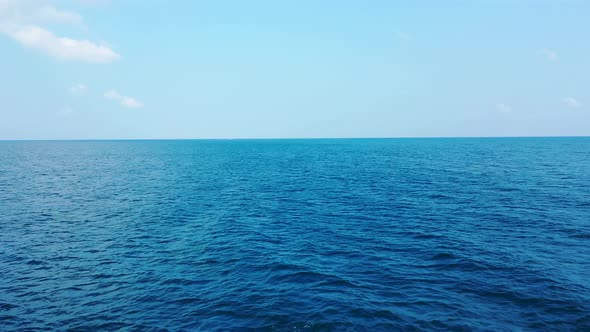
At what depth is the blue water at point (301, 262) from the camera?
2203 cm

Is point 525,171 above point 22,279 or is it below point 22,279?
above

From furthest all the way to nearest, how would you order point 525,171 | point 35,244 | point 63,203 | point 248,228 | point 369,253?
point 525,171 → point 63,203 → point 248,228 → point 35,244 → point 369,253

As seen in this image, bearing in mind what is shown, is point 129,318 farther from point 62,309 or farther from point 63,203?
point 63,203

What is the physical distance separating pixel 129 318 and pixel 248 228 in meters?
21.8

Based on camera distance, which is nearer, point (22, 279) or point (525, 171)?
point (22, 279)

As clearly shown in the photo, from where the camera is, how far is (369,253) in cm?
3303

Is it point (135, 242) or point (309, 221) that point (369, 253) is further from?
point (135, 242)

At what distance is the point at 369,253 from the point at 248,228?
57.6ft

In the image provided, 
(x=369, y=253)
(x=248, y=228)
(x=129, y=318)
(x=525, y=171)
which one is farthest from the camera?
(x=525, y=171)

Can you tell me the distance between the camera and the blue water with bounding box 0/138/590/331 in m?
22.0

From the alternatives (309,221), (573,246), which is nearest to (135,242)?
(309,221)

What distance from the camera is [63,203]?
57.4m

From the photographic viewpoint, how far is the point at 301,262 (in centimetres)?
3130

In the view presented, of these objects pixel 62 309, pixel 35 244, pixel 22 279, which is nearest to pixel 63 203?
pixel 35 244
